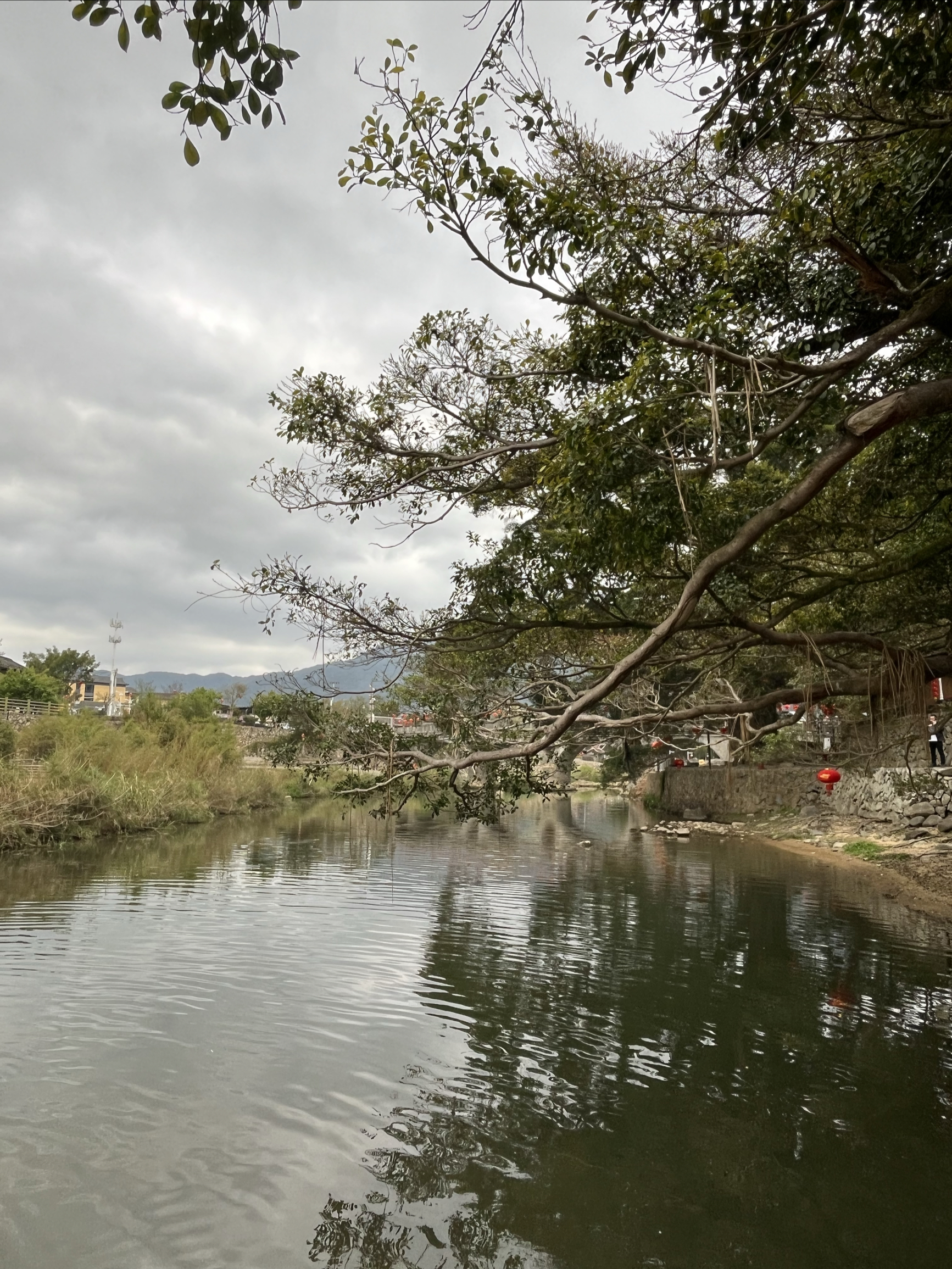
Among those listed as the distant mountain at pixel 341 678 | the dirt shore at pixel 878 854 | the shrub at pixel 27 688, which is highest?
the shrub at pixel 27 688

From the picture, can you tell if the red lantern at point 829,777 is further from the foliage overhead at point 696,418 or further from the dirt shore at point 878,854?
the foliage overhead at point 696,418

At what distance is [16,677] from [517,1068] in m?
34.1

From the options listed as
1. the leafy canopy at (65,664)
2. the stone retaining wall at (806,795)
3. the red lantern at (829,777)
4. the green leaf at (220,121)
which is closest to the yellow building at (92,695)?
the leafy canopy at (65,664)

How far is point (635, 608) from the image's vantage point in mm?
8602

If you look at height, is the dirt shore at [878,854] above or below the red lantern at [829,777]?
below

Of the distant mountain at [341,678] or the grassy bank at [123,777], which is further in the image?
the grassy bank at [123,777]

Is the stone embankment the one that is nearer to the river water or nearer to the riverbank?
the riverbank

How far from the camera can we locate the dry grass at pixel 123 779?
16.8m

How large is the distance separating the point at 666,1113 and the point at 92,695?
67.4m

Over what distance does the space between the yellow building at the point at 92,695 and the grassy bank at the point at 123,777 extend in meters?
4.31

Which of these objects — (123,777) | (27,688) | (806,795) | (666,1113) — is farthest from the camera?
(27,688)

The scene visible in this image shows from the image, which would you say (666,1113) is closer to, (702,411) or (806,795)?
(702,411)

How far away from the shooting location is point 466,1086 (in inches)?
228

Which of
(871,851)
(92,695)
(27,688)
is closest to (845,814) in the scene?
(871,851)
